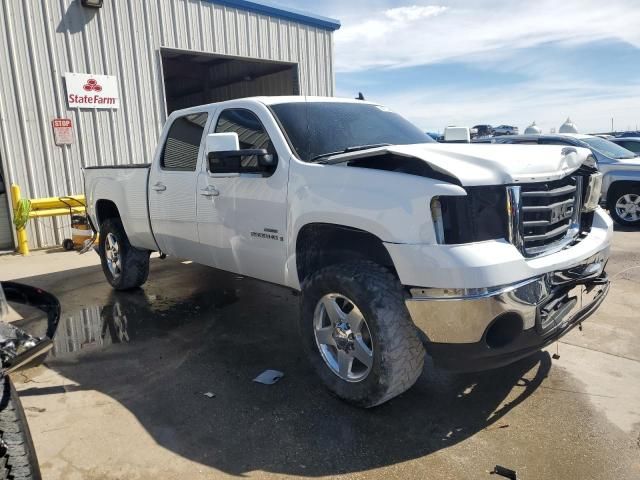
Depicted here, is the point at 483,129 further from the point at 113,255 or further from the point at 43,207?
the point at 113,255

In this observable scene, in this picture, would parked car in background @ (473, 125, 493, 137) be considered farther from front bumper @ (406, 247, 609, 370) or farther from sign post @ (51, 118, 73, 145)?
front bumper @ (406, 247, 609, 370)

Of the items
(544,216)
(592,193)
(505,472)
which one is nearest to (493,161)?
(544,216)

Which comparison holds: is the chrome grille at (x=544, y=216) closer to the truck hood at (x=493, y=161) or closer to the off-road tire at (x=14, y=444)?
the truck hood at (x=493, y=161)

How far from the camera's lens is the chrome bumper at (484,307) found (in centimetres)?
267

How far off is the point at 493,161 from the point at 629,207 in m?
8.35

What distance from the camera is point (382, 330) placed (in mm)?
2936

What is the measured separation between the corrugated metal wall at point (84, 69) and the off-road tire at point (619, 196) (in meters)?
8.28

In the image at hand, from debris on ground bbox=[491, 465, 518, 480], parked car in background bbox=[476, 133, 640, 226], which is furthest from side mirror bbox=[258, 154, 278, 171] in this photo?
parked car in background bbox=[476, 133, 640, 226]

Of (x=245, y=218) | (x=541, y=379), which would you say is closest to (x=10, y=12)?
(x=245, y=218)

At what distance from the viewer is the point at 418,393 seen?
3.51 m

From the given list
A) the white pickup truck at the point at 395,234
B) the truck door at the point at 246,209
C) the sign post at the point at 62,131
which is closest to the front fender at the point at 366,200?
the white pickup truck at the point at 395,234

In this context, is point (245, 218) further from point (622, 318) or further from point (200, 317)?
point (622, 318)

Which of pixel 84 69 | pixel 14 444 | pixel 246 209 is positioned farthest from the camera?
pixel 84 69

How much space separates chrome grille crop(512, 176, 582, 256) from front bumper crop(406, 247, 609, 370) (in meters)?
0.21
